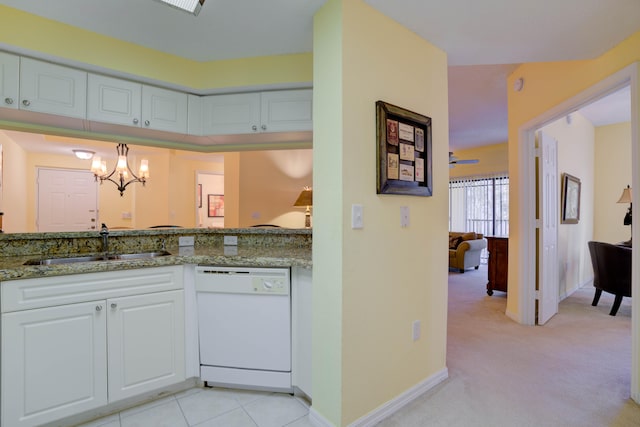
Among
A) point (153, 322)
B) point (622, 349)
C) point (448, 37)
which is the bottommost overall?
point (622, 349)

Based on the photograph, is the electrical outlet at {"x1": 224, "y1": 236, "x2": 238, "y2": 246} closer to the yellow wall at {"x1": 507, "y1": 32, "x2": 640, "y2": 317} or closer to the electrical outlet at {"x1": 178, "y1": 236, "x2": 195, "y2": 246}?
the electrical outlet at {"x1": 178, "y1": 236, "x2": 195, "y2": 246}

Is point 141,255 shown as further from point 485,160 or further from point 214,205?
point 485,160

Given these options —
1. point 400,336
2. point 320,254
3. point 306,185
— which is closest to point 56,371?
point 320,254

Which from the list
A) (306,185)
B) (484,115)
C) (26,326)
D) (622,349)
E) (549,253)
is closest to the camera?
(26,326)

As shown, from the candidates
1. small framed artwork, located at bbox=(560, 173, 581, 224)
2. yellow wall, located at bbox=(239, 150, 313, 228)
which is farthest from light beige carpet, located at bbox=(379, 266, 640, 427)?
yellow wall, located at bbox=(239, 150, 313, 228)

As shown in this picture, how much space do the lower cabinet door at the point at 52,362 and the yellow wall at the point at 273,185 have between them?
10.4 feet

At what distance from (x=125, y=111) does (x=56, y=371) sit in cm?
166

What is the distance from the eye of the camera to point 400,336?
1922 mm

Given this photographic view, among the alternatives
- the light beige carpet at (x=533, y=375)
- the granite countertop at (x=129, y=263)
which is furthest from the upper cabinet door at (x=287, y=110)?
the light beige carpet at (x=533, y=375)

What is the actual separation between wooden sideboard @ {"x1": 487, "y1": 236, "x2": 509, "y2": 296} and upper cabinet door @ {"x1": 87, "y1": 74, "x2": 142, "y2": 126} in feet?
14.7

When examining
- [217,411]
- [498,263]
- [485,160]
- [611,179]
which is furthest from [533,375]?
[485,160]

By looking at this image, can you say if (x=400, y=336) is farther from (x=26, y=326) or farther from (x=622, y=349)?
(x=622, y=349)

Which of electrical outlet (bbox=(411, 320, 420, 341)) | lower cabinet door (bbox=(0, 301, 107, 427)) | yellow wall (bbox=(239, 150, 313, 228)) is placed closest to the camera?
lower cabinet door (bbox=(0, 301, 107, 427))

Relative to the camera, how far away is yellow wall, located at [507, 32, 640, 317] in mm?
2141
